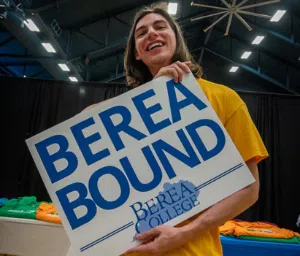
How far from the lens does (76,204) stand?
60cm

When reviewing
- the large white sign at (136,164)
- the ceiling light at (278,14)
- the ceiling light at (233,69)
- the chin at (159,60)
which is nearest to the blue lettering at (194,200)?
the large white sign at (136,164)

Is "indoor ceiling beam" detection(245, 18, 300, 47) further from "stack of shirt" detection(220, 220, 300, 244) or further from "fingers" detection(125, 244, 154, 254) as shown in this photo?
"fingers" detection(125, 244, 154, 254)

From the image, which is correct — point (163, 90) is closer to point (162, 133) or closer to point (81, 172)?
point (162, 133)

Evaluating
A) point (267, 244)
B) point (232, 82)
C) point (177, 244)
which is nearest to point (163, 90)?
Result: point (177, 244)

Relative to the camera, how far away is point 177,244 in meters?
0.53

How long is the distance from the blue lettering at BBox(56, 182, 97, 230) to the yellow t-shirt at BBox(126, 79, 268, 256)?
0.44ft

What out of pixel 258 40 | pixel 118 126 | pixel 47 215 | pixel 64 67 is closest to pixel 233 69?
pixel 258 40

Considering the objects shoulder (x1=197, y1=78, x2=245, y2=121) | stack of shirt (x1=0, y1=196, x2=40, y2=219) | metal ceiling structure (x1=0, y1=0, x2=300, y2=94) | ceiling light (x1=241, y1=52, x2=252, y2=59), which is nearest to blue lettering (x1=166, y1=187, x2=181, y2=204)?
shoulder (x1=197, y1=78, x2=245, y2=121)

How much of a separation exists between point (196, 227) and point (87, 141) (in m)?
0.33

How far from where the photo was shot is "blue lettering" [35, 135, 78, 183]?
2.03 ft

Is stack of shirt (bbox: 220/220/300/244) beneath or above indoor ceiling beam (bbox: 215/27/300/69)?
beneath

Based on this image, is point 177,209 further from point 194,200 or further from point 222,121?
point 222,121

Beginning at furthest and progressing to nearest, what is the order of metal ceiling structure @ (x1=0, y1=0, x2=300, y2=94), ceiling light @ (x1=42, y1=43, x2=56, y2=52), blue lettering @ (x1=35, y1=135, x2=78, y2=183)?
ceiling light @ (x1=42, y1=43, x2=56, y2=52)
metal ceiling structure @ (x1=0, y1=0, x2=300, y2=94)
blue lettering @ (x1=35, y1=135, x2=78, y2=183)

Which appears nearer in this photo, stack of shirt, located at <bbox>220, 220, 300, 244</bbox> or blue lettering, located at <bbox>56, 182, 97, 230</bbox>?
blue lettering, located at <bbox>56, 182, 97, 230</bbox>
